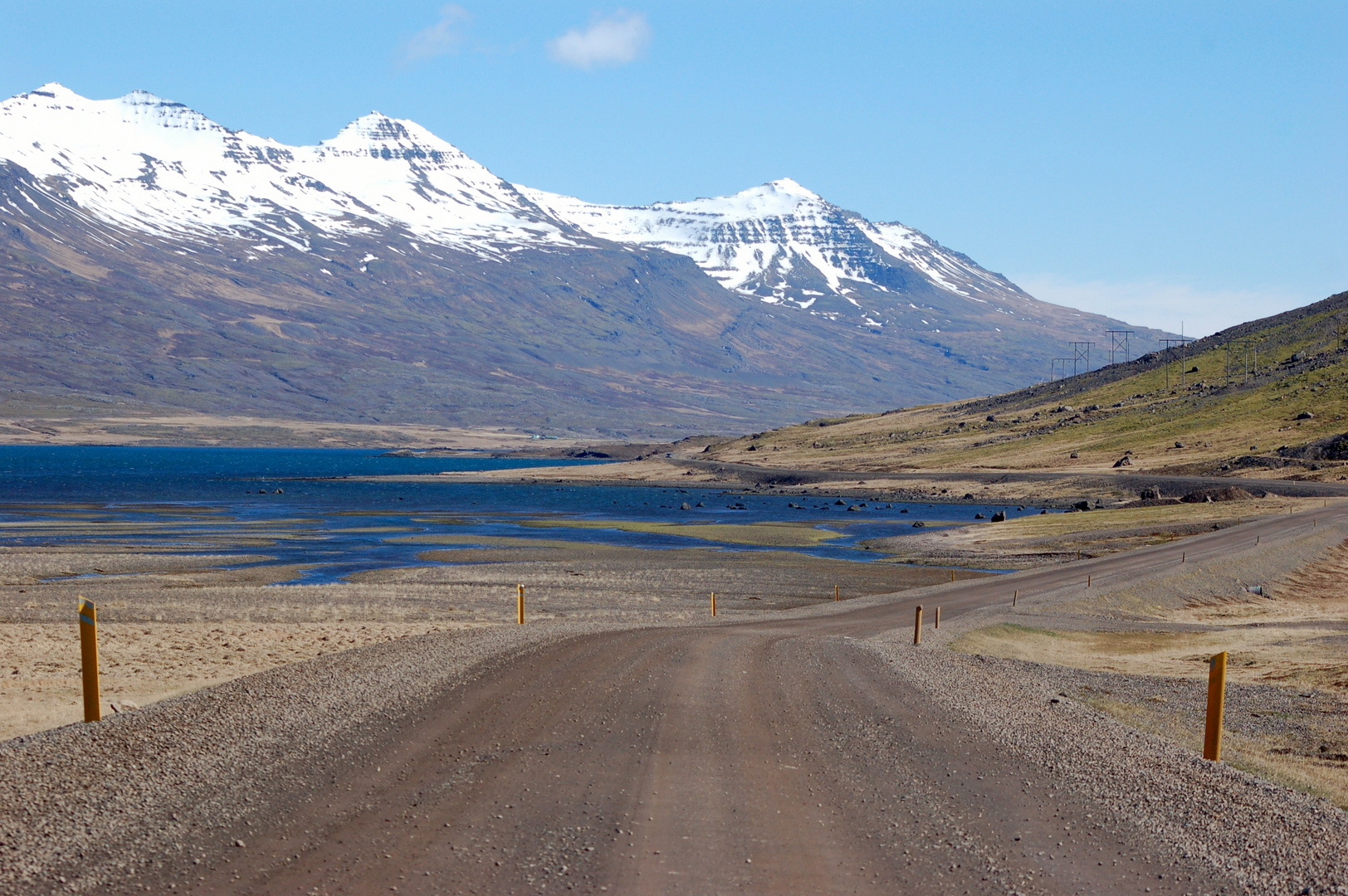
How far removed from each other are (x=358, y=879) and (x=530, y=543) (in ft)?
222

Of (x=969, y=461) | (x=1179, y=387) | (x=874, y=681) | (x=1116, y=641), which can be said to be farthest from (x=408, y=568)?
(x=1179, y=387)

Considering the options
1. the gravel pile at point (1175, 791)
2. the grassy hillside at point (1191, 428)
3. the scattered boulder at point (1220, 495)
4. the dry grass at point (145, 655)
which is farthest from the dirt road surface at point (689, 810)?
the grassy hillside at point (1191, 428)

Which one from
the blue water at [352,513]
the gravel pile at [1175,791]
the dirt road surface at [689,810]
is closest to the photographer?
the dirt road surface at [689,810]

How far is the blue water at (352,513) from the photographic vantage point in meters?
74.2

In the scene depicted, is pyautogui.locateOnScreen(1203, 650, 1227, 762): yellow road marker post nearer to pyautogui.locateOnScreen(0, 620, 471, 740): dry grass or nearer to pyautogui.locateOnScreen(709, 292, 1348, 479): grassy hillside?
pyautogui.locateOnScreen(0, 620, 471, 740): dry grass

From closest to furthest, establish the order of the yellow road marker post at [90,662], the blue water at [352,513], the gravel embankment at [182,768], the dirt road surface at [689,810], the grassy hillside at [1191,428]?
the dirt road surface at [689,810], the gravel embankment at [182,768], the yellow road marker post at [90,662], the blue water at [352,513], the grassy hillside at [1191,428]

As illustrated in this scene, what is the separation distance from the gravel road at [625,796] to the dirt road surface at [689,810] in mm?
44

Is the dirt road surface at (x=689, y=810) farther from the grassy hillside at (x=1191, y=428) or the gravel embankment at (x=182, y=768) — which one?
the grassy hillside at (x=1191, y=428)

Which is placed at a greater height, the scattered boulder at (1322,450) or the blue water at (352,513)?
the scattered boulder at (1322,450)

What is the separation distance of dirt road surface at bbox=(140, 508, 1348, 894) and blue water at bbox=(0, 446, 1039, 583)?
40601mm

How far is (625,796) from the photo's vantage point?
536 inches

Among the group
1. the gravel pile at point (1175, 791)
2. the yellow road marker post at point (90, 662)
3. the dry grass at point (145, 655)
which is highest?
the yellow road marker post at point (90, 662)

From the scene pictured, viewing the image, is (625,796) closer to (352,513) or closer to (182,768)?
(182,768)

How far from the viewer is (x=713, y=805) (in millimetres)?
13383
